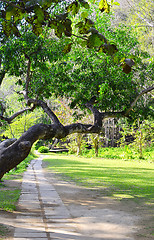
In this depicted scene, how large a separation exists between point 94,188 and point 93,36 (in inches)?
288

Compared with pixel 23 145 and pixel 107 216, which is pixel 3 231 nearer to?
pixel 23 145

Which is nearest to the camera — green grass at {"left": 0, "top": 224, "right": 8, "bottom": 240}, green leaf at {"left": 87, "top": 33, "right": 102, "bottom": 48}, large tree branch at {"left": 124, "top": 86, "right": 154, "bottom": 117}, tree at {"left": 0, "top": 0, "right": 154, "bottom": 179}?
green leaf at {"left": 87, "top": 33, "right": 102, "bottom": 48}

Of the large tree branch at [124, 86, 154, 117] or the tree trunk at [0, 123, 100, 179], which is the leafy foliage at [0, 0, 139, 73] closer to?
the tree trunk at [0, 123, 100, 179]

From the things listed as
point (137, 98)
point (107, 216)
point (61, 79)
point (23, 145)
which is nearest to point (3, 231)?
point (23, 145)

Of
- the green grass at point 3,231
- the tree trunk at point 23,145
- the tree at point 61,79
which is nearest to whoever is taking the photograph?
the green grass at point 3,231

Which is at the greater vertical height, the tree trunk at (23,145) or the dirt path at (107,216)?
the tree trunk at (23,145)

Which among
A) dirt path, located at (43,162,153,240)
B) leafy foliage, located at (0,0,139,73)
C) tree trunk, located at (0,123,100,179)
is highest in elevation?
leafy foliage, located at (0,0,139,73)

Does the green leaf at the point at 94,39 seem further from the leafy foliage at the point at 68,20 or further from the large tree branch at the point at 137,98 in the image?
the large tree branch at the point at 137,98

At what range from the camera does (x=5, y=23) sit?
2.96 metres

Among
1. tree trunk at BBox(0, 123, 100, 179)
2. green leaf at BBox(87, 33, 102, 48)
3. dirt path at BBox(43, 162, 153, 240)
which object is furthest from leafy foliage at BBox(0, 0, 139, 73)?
dirt path at BBox(43, 162, 153, 240)

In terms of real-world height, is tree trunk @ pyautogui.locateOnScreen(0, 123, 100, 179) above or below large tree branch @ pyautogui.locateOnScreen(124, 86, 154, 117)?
below

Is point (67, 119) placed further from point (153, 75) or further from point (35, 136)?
point (35, 136)

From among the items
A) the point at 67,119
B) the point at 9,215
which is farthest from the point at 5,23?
the point at 67,119

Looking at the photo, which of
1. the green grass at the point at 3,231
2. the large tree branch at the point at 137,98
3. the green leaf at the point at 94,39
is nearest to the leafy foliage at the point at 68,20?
the green leaf at the point at 94,39
